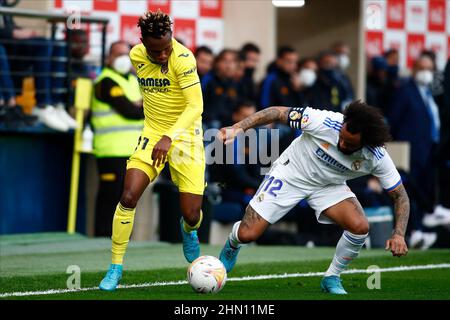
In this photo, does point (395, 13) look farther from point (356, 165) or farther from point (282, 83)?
point (356, 165)

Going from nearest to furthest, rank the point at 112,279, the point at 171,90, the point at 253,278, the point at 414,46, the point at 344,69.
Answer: the point at 112,279 < the point at 171,90 < the point at 253,278 < the point at 344,69 < the point at 414,46

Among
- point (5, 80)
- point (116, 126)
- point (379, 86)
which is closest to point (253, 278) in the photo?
point (116, 126)

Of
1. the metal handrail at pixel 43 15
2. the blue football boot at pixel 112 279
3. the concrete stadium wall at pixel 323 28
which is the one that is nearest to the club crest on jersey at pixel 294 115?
the blue football boot at pixel 112 279

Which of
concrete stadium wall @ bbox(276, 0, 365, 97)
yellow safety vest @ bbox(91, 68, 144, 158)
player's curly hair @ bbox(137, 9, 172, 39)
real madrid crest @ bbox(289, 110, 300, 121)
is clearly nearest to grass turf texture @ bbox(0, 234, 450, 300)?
yellow safety vest @ bbox(91, 68, 144, 158)

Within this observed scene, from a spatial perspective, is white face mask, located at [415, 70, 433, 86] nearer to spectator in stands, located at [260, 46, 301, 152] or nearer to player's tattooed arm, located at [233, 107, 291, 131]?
spectator in stands, located at [260, 46, 301, 152]

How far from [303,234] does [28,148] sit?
12.0ft

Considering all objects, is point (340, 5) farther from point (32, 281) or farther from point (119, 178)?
point (32, 281)

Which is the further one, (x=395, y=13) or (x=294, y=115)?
(x=395, y=13)

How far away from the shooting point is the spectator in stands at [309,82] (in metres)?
16.7

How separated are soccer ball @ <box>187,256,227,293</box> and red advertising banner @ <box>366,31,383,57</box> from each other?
11306mm

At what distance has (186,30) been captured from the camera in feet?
A: 54.7

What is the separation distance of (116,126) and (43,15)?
5.46 feet

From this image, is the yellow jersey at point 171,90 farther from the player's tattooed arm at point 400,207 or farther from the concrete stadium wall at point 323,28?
the concrete stadium wall at point 323,28
